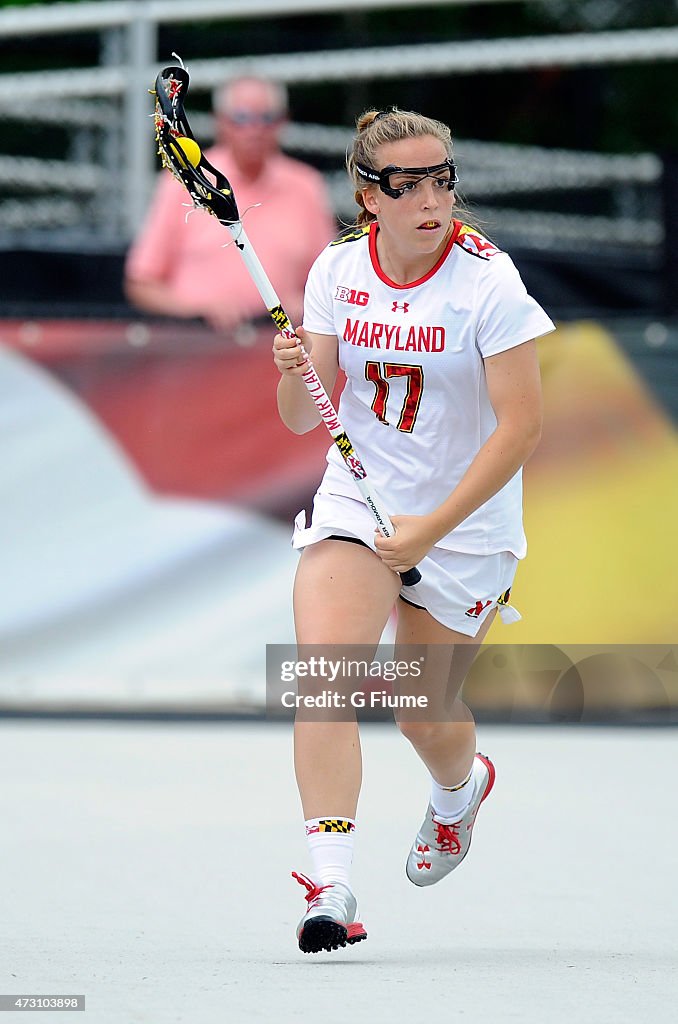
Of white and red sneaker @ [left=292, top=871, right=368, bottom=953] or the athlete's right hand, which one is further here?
the athlete's right hand

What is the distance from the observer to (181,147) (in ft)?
14.5

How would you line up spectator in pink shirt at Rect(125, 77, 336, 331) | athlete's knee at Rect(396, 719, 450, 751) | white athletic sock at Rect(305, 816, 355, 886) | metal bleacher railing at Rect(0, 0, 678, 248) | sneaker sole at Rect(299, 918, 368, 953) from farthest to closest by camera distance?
1. metal bleacher railing at Rect(0, 0, 678, 248)
2. spectator in pink shirt at Rect(125, 77, 336, 331)
3. athlete's knee at Rect(396, 719, 450, 751)
4. white athletic sock at Rect(305, 816, 355, 886)
5. sneaker sole at Rect(299, 918, 368, 953)

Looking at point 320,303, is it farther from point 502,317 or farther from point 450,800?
point 450,800

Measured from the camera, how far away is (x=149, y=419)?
7.94 metres

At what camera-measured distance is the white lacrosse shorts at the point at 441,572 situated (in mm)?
4656

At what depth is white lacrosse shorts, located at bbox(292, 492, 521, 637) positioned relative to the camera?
15.3 ft

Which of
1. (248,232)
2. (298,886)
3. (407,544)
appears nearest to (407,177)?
(407,544)

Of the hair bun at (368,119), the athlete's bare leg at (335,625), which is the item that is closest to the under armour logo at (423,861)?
the athlete's bare leg at (335,625)

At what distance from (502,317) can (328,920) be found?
1444 mm

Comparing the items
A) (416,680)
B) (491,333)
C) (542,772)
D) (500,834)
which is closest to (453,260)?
(491,333)

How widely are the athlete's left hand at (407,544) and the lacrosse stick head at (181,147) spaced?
2.72 ft

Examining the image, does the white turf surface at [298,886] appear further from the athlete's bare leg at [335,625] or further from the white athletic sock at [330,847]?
the athlete's bare leg at [335,625]

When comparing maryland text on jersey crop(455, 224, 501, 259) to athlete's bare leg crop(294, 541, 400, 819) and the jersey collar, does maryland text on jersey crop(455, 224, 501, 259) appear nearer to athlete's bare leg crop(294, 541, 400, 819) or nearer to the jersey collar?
the jersey collar

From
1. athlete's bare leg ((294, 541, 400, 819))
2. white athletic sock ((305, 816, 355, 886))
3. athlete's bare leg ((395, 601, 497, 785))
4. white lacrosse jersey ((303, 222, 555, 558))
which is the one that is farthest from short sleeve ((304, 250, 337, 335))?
white athletic sock ((305, 816, 355, 886))
